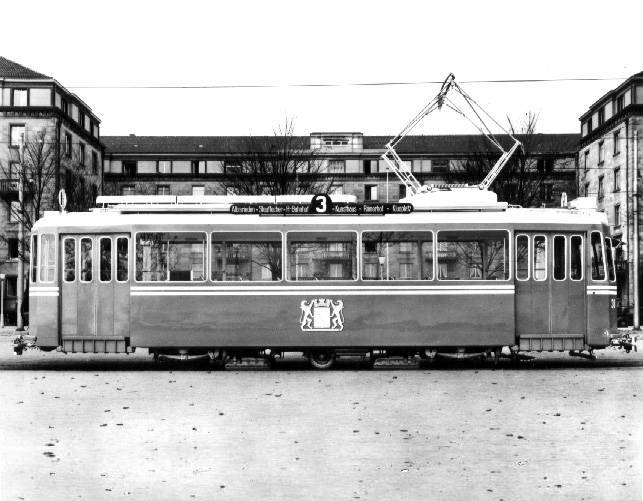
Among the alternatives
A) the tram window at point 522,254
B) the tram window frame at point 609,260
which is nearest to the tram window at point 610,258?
the tram window frame at point 609,260

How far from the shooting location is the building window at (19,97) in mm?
57625

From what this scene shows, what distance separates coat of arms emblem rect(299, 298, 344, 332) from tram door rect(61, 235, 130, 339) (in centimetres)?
345

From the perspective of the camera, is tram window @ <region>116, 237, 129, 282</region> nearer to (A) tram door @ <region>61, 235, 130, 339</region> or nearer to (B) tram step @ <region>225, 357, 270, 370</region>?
(A) tram door @ <region>61, 235, 130, 339</region>

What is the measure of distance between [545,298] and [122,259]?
8214 mm

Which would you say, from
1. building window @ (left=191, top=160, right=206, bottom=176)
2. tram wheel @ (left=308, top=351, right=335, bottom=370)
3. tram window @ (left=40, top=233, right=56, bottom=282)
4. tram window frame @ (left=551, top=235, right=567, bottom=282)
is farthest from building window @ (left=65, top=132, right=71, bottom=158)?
tram window frame @ (left=551, top=235, right=567, bottom=282)

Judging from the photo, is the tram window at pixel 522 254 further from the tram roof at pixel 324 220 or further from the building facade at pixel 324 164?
the building facade at pixel 324 164

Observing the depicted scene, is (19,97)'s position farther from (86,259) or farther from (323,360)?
(323,360)

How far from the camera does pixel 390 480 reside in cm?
784

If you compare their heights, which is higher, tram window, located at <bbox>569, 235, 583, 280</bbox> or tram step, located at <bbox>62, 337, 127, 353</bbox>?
tram window, located at <bbox>569, 235, 583, 280</bbox>

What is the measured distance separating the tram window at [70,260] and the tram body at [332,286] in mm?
71

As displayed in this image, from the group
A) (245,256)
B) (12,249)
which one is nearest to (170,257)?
(245,256)

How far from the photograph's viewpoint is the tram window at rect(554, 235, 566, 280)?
1770 cm

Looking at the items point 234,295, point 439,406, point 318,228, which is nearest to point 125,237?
point 234,295

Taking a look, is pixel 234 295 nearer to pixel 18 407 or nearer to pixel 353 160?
pixel 18 407
